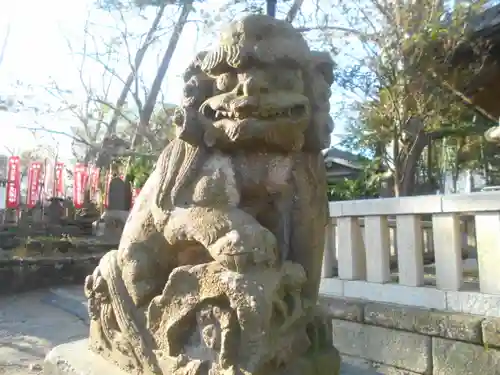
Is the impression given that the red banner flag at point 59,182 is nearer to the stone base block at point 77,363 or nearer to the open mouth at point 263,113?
the stone base block at point 77,363

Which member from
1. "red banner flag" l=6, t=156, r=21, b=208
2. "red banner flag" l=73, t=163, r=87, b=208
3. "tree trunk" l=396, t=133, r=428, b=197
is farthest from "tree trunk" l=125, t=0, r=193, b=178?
"tree trunk" l=396, t=133, r=428, b=197

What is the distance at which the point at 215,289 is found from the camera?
1435mm

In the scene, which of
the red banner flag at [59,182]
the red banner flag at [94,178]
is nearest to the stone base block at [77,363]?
the red banner flag at [94,178]

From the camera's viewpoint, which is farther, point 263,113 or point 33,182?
point 33,182

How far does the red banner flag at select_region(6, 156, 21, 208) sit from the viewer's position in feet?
38.6

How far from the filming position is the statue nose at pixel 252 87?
1.53 metres

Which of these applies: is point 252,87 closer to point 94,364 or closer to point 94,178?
point 94,364

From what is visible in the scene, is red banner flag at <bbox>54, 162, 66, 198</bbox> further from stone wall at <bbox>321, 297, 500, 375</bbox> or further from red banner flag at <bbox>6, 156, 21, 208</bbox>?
stone wall at <bbox>321, 297, 500, 375</bbox>

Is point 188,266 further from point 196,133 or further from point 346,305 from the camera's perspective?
point 346,305

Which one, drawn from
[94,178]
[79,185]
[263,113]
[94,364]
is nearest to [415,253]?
[263,113]

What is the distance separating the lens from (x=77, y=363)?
1890 millimetres

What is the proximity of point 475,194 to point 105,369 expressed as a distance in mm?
2053

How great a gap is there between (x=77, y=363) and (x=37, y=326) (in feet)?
8.85

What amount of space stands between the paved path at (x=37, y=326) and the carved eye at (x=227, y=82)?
1258mm
